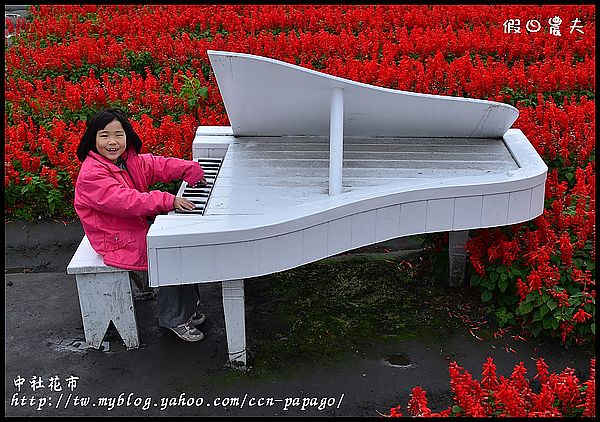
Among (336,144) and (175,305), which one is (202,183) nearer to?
(175,305)

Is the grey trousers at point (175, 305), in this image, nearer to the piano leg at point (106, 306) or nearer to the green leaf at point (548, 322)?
the piano leg at point (106, 306)

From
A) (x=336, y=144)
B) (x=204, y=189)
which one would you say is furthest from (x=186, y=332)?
(x=336, y=144)

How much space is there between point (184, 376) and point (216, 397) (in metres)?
0.27

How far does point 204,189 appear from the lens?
436cm

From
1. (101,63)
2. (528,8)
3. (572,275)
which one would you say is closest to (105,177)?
(572,275)

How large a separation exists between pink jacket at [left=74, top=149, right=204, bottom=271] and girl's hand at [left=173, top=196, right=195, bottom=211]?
3cm

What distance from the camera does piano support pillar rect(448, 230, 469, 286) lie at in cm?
484

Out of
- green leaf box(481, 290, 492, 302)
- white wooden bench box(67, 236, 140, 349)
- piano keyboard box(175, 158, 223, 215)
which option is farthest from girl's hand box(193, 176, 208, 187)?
green leaf box(481, 290, 492, 302)

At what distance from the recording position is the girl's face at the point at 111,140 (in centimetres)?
411

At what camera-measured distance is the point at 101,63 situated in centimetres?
820

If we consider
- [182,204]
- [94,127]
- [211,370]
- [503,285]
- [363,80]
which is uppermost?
[94,127]

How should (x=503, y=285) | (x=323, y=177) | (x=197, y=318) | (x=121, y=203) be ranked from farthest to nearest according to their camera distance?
(x=197, y=318), (x=503, y=285), (x=323, y=177), (x=121, y=203)

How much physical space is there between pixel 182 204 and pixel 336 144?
85 centimetres

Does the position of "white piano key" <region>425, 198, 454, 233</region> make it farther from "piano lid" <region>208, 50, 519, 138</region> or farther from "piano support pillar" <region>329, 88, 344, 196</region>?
"piano lid" <region>208, 50, 519, 138</region>
